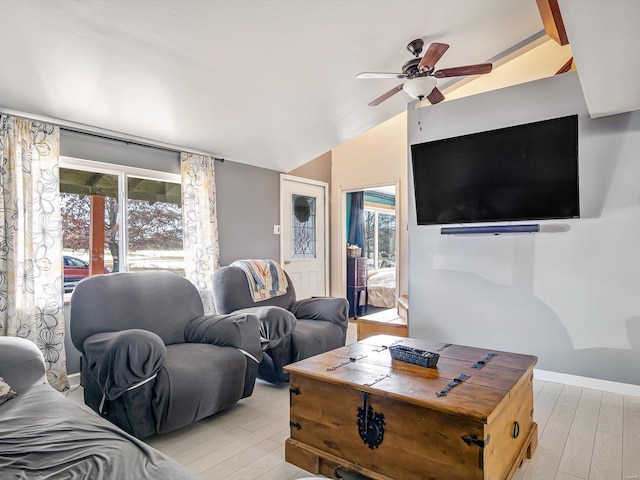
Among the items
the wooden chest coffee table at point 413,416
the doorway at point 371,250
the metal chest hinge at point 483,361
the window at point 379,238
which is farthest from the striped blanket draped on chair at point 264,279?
the window at point 379,238

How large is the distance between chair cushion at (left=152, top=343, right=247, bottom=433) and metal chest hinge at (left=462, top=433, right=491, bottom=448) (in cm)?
145

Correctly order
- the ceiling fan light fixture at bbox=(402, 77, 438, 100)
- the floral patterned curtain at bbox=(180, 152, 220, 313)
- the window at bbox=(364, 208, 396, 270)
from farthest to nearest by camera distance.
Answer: the window at bbox=(364, 208, 396, 270) < the floral patterned curtain at bbox=(180, 152, 220, 313) < the ceiling fan light fixture at bbox=(402, 77, 438, 100)

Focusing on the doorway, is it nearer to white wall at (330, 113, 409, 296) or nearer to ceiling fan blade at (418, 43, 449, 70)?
white wall at (330, 113, 409, 296)

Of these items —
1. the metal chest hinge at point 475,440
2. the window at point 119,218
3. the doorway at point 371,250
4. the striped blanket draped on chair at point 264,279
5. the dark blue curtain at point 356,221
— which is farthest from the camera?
the dark blue curtain at point 356,221

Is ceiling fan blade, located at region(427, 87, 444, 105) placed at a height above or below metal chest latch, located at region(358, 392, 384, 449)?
above

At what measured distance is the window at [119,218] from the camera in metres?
3.24

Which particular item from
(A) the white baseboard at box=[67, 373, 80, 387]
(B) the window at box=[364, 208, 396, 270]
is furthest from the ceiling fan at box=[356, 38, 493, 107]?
(B) the window at box=[364, 208, 396, 270]

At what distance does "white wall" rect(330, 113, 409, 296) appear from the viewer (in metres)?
5.42

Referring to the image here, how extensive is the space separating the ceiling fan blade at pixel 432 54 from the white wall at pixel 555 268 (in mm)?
1128

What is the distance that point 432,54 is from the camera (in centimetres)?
249

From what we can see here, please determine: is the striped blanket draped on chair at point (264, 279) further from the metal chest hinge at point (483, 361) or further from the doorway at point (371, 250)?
the doorway at point (371, 250)

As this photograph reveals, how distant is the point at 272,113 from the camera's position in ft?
12.0

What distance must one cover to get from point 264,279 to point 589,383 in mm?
2748

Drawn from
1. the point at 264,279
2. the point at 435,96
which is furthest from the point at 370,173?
the point at 264,279
